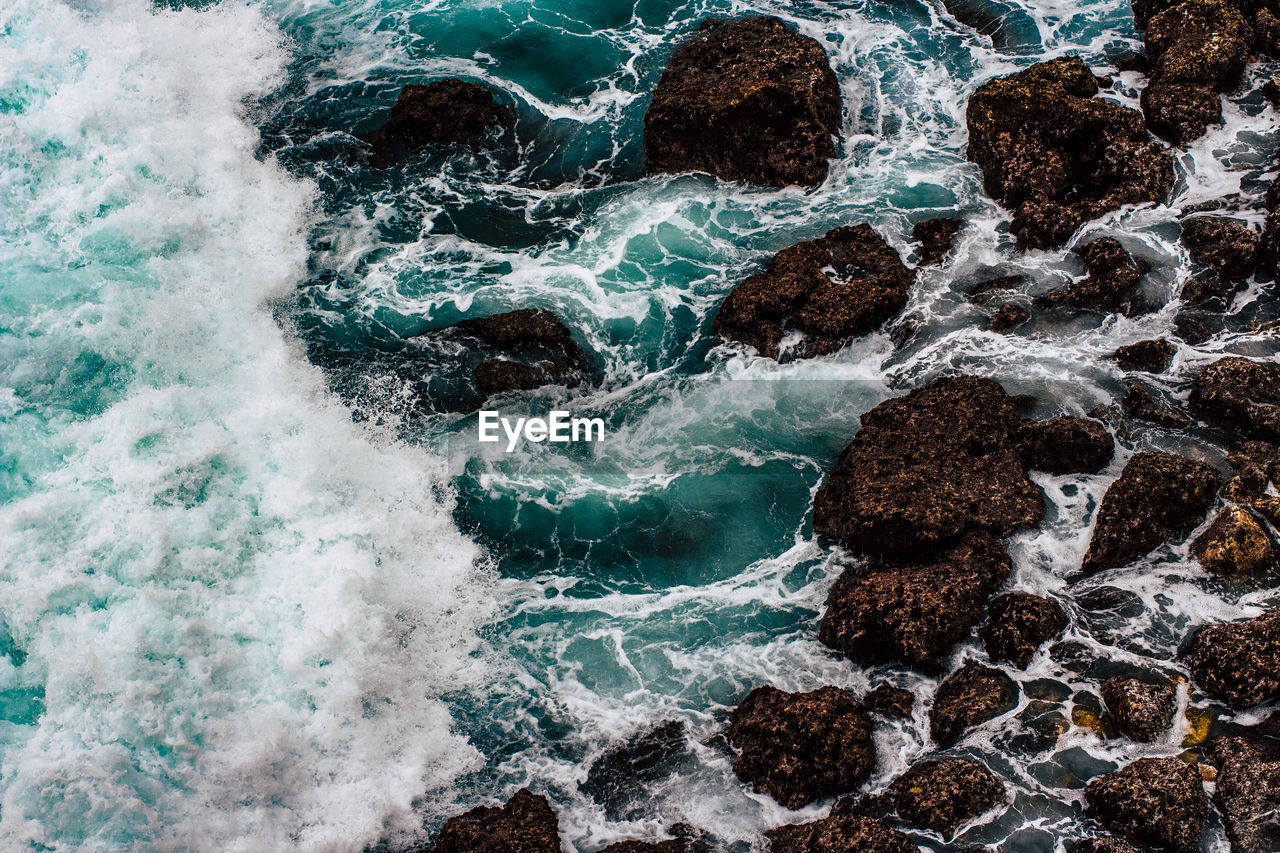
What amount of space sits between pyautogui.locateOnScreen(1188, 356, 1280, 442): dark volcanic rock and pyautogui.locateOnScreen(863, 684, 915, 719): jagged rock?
19.1 feet

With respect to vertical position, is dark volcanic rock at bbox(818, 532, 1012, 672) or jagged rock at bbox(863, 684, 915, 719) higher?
dark volcanic rock at bbox(818, 532, 1012, 672)

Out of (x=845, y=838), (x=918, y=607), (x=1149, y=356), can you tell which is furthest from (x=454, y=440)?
(x=1149, y=356)

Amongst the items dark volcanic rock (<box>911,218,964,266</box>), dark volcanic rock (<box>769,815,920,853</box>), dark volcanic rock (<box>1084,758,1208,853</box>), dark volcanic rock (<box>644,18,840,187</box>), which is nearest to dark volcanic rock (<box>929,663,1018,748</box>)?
dark volcanic rock (<box>1084,758,1208,853</box>)

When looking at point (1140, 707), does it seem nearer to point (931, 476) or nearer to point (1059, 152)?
point (931, 476)

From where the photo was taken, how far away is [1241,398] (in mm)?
11727

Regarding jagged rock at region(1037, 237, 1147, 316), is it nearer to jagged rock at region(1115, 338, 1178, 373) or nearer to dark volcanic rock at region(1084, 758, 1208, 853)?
jagged rock at region(1115, 338, 1178, 373)

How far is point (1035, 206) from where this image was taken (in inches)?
591

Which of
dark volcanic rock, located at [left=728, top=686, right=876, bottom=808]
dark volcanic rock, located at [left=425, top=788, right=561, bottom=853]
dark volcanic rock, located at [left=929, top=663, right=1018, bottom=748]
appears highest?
dark volcanic rock, located at [left=929, top=663, right=1018, bottom=748]

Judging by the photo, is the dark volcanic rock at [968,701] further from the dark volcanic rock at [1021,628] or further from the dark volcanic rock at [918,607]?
the dark volcanic rock at [918,607]

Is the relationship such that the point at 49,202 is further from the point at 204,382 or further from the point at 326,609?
the point at 326,609

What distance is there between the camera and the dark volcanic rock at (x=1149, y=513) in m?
10.8

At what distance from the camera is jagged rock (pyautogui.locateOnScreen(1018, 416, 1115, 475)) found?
11.9m

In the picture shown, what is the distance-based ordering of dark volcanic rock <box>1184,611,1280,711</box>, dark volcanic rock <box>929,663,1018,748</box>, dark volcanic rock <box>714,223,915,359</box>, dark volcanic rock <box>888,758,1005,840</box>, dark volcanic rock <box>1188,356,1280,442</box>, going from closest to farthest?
1. dark volcanic rock <box>888,758,1005,840</box>
2. dark volcanic rock <box>1184,611,1280,711</box>
3. dark volcanic rock <box>929,663,1018,748</box>
4. dark volcanic rock <box>1188,356,1280,442</box>
5. dark volcanic rock <box>714,223,915,359</box>

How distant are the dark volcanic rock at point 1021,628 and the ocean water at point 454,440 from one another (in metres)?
0.25
